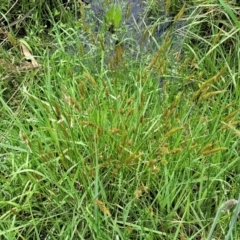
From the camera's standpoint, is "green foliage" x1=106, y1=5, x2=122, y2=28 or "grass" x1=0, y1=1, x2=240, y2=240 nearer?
"grass" x1=0, y1=1, x2=240, y2=240

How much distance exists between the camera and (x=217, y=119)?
1551 mm

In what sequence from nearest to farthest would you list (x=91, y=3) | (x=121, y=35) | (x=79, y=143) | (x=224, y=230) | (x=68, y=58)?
1. (x=224, y=230)
2. (x=79, y=143)
3. (x=68, y=58)
4. (x=121, y=35)
5. (x=91, y=3)

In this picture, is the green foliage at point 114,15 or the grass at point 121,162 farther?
the green foliage at point 114,15

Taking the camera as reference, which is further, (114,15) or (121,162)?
(114,15)

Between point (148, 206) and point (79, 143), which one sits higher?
point (79, 143)

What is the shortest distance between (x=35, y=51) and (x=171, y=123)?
29.2 inches

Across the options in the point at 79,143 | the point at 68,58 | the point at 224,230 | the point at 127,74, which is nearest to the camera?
the point at 224,230

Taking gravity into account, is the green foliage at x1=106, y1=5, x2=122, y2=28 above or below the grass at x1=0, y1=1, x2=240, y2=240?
above

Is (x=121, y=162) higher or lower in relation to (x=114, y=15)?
lower

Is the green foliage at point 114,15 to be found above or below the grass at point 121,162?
above

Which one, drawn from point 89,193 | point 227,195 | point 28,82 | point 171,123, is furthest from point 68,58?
point 227,195

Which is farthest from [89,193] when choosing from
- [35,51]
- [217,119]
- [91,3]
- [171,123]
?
[91,3]

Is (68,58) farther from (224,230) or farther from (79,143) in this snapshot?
(224,230)

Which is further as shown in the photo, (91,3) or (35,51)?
(91,3)
